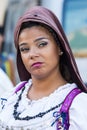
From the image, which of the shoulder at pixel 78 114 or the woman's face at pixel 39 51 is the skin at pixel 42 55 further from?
the shoulder at pixel 78 114

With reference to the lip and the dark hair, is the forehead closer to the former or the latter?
the dark hair

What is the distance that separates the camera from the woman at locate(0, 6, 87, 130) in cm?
321

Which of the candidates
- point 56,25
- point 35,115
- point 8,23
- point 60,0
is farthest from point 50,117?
point 8,23

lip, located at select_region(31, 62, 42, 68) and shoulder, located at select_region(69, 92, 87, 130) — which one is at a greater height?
lip, located at select_region(31, 62, 42, 68)

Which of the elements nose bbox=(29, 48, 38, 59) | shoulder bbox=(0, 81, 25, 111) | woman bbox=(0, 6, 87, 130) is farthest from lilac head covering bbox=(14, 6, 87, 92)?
shoulder bbox=(0, 81, 25, 111)

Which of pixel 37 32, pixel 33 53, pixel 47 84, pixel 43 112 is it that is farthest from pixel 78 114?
pixel 37 32

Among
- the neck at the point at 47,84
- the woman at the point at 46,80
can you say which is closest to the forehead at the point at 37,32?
the woman at the point at 46,80

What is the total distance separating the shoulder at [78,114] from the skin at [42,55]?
284mm

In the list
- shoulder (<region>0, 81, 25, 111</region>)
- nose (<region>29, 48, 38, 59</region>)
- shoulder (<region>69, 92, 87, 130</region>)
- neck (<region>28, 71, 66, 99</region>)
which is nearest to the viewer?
shoulder (<region>69, 92, 87, 130</region>)

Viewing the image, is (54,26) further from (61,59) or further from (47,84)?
(47,84)

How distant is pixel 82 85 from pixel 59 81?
167 millimetres

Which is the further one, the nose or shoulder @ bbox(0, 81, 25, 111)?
shoulder @ bbox(0, 81, 25, 111)

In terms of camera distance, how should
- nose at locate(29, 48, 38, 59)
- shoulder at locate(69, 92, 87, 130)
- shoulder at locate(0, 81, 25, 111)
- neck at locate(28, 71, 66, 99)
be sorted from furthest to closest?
1. shoulder at locate(0, 81, 25, 111)
2. neck at locate(28, 71, 66, 99)
3. nose at locate(29, 48, 38, 59)
4. shoulder at locate(69, 92, 87, 130)

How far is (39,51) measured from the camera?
333 cm
